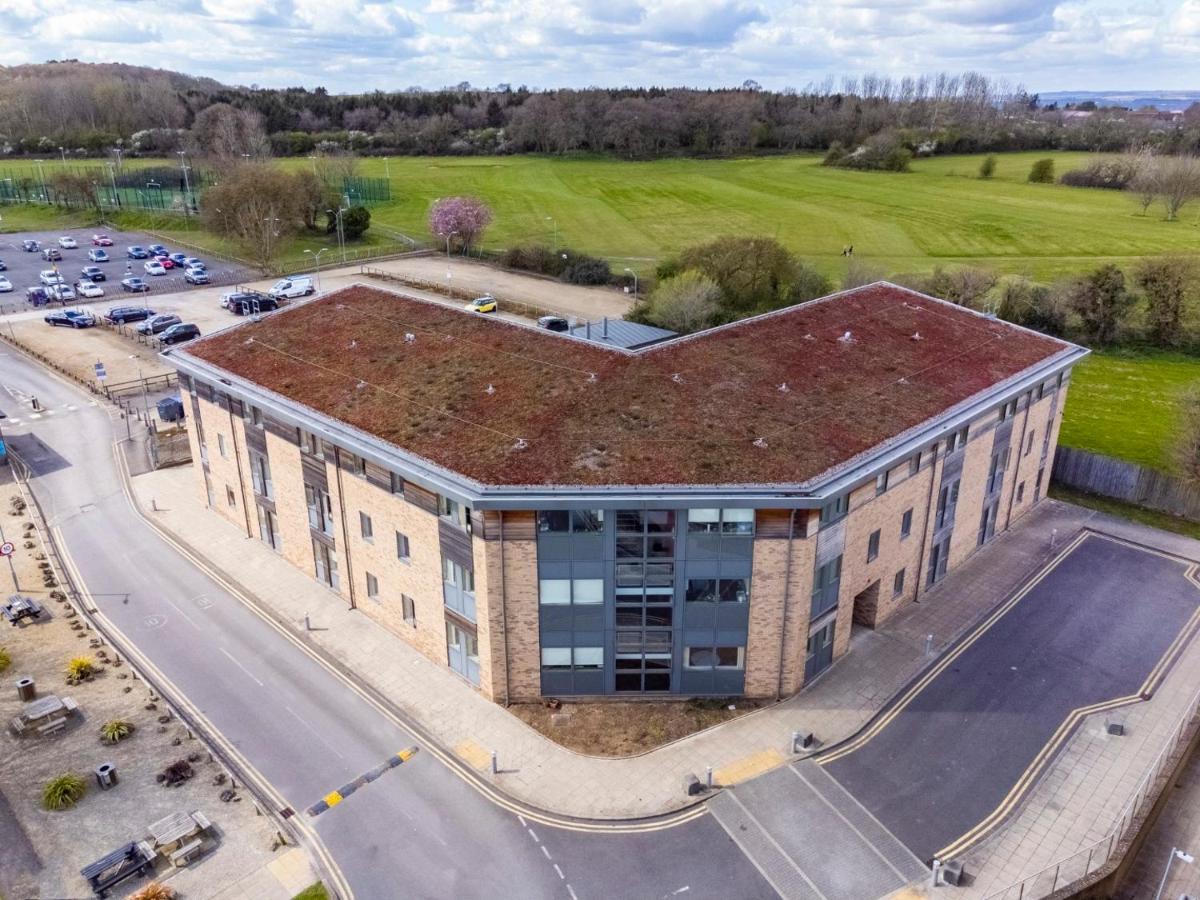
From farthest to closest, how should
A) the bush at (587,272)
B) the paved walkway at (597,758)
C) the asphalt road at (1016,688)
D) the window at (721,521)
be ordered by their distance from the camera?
the bush at (587,272), the window at (721,521), the paved walkway at (597,758), the asphalt road at (1016,688)

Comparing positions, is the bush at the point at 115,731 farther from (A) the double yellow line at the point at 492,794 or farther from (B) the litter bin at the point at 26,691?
(A) the double yellow line at the point at 492,794

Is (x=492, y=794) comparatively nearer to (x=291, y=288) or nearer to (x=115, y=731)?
(x=115, y=731)

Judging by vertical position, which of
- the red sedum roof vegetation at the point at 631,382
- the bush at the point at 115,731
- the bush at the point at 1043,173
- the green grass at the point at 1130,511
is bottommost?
the bush at the point at 115,731

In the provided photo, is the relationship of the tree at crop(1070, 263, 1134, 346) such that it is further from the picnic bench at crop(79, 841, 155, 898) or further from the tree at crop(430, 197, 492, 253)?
the picnic bench at crop(79, 841, 155, 898)

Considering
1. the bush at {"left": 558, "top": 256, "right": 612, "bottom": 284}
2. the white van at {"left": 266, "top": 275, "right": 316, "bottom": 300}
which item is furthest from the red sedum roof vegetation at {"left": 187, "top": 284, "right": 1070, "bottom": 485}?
the bush at {"left": 558, "top": 256, "right": 612, "bottom": 284}

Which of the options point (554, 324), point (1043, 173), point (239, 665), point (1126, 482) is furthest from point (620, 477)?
point (1043, 173)

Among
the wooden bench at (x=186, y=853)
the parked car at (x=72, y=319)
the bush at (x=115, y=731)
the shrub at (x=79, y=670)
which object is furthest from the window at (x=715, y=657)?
the parked car at (x=72, y=319)

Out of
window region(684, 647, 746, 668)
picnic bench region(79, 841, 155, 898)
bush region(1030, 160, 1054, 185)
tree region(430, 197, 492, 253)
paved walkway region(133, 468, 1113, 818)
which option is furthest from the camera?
bush region(1030, 160, 1054, 185)
